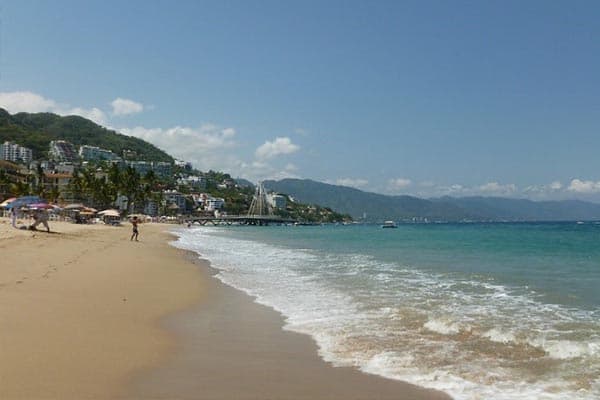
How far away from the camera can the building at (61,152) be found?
184m

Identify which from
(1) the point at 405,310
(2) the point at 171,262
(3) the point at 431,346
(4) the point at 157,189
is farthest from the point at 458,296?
(4) the point at 157,189

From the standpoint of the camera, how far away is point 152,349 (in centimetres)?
662

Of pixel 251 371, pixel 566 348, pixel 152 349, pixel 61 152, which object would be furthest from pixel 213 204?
pixel 251 371

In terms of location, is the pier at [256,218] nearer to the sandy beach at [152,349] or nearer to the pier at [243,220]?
the pier at [243,220]

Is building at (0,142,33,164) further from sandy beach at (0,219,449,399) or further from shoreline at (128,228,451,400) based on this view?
shoreline at (128,228,451,400)

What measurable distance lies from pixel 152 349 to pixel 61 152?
200941 millimetres

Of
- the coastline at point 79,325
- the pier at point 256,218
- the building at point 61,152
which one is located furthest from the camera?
the building at point 61,152

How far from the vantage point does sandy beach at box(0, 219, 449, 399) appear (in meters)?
5.06

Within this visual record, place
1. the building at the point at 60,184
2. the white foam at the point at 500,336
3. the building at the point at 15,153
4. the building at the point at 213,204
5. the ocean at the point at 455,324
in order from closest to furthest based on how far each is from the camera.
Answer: the ocean at the point at 455,324 → the white foam at the point at 500,336 → the building at the point at 60,184 → the building at the point at 15,153 → the building at the point at 213,204

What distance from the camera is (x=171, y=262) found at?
65.8ft

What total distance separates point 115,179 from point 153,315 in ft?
299

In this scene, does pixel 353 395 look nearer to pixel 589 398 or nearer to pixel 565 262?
pixel 589 398

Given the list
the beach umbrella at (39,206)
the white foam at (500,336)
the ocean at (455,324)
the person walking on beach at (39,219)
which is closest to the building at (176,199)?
the beach umbrella at (39,206)

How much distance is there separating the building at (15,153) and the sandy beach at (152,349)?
17173cm
